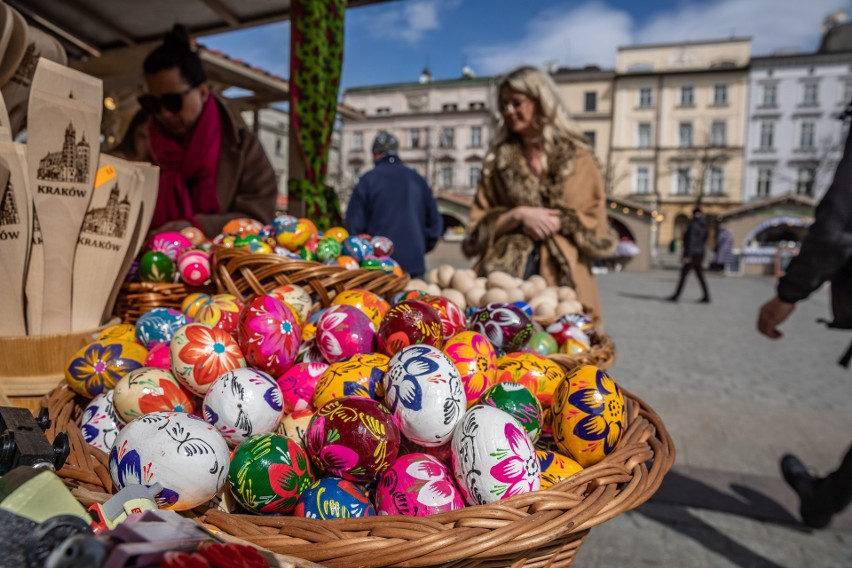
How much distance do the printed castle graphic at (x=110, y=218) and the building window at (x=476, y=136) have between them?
39861 mm

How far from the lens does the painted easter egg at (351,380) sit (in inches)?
45.6

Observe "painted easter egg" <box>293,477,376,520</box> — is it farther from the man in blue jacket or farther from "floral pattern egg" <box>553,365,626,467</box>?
the man in blue jacket

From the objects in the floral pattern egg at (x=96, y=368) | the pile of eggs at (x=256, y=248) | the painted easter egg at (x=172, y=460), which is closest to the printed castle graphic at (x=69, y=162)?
the floral pattern egg at (x=96, y=368)

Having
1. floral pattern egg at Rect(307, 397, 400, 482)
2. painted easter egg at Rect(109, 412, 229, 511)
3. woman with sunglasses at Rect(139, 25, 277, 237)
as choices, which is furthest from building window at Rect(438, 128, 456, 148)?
painted easter egg at Rect(109, 412, 229, 511)

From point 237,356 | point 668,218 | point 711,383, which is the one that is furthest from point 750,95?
point 237,356

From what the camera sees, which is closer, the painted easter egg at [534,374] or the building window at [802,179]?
the painted easter egg at [534,374]

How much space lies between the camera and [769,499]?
3027 mm

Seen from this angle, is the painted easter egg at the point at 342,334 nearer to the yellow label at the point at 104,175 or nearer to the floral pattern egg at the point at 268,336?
the floral pattern egg at the point at 268,336

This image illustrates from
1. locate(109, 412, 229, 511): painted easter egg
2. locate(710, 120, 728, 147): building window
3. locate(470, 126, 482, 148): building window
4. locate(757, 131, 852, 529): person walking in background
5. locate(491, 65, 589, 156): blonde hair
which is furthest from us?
locate(470, 126, 482, 148): building window

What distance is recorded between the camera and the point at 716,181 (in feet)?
124

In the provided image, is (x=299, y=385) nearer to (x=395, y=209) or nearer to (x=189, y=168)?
(x=189, y=168)

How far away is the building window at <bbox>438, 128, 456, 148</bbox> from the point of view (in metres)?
40.4

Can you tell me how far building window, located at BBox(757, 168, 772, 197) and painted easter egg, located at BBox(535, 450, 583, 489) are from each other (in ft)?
141

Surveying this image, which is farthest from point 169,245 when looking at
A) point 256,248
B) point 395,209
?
point 395,209
